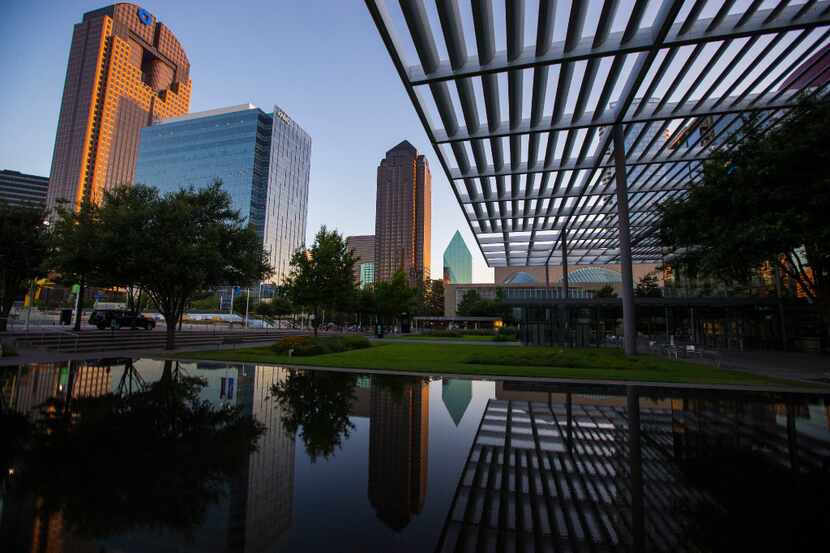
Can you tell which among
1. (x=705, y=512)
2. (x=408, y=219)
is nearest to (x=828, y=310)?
(x=705, y=512)

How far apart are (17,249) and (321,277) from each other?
61.8 ft

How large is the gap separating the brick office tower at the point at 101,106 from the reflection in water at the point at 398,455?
621ft

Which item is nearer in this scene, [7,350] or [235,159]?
[7,350]

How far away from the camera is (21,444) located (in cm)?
574

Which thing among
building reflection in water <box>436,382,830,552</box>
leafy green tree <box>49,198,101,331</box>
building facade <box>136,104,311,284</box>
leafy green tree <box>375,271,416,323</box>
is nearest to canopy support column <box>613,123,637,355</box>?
building reflection in water <box>436,382,830,552</box>

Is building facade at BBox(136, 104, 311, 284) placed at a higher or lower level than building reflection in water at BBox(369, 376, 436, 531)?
higher

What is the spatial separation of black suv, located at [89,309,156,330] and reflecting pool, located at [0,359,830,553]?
1011 inches

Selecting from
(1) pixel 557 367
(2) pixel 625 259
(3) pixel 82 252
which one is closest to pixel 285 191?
(3) pixel 82 252

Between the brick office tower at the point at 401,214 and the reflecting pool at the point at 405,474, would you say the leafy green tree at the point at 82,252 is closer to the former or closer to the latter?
the reflecting pool at the point at 405,474

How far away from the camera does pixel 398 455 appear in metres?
5.84

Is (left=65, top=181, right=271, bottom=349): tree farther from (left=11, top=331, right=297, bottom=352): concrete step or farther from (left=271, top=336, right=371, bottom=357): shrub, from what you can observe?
(left=271, top=336, right=371, bottom=357): shrub

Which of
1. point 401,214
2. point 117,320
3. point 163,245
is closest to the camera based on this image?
point 163,245

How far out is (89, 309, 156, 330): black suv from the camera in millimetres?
30672

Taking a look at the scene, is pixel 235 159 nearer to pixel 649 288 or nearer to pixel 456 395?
pixel 649 288
